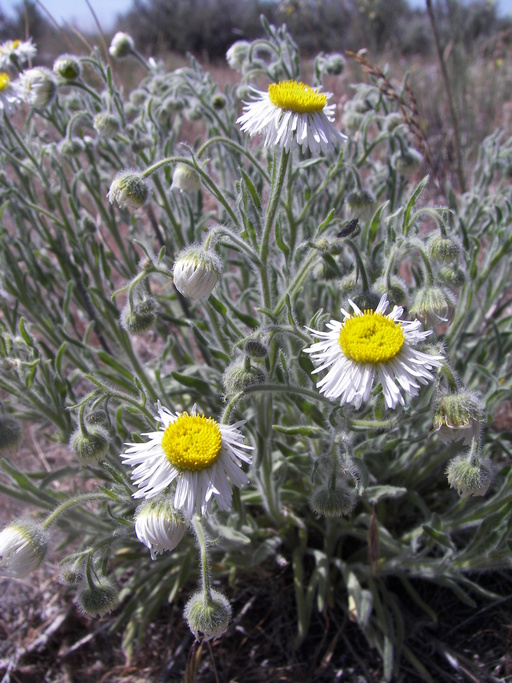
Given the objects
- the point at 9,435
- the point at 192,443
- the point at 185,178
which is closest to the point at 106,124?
the point at 185,178

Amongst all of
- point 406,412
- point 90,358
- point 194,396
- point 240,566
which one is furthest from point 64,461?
point 406,412

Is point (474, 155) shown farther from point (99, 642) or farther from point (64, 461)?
point (99, 642)

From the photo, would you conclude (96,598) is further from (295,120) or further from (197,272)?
(295,120)

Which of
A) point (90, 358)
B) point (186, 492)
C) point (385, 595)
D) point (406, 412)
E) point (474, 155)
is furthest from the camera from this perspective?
point (474, 155)

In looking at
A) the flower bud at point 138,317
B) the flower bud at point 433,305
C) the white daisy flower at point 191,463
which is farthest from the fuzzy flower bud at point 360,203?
the white daisy flower at point 191,463

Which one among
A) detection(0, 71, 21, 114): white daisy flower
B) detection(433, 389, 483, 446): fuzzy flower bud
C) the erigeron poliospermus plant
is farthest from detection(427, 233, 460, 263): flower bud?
detection(0, 71, 21, 114): white daisy flower
